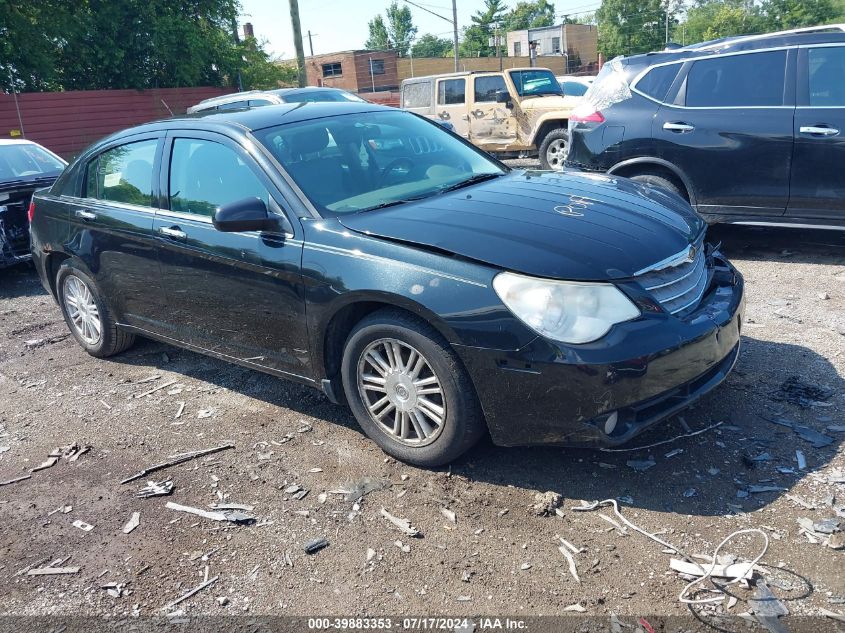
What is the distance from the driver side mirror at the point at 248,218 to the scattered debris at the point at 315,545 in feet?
5.14

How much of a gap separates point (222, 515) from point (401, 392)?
1.02 meters

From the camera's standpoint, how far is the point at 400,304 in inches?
134

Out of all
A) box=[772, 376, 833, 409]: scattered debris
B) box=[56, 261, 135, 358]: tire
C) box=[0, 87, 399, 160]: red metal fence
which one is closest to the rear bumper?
box=[772, 376, 833, 409]: scattered debris

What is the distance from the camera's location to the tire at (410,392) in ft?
11.0

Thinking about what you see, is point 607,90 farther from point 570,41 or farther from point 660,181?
point 570,41

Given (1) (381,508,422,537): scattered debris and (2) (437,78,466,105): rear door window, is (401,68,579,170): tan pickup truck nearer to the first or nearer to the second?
(2) (437,78,466,105): rear door window

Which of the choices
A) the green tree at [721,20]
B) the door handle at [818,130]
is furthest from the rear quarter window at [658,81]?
the green tree at [721,20]

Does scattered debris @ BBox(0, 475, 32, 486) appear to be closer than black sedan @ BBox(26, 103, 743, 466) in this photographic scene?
No

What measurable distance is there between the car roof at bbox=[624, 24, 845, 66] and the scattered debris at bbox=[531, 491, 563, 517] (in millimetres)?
5031

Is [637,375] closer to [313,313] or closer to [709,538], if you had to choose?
[709,538]

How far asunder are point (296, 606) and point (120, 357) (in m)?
3.55

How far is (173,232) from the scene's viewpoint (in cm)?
444

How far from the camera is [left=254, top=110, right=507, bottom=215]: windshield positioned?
4004 mm

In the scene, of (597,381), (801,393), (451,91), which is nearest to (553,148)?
(451,91)
